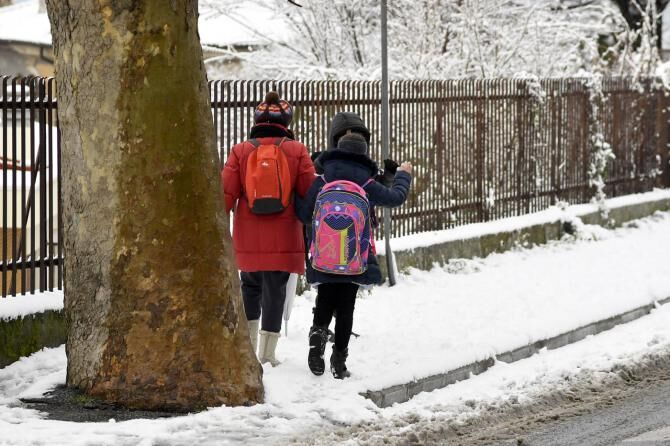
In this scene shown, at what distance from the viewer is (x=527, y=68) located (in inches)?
773

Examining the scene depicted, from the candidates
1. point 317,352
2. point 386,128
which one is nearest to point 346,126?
point 317,352

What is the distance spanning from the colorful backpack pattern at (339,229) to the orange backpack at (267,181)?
0.28 metres

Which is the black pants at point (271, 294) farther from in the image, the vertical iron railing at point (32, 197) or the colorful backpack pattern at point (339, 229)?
the vertical iron railing at point (32, 197)

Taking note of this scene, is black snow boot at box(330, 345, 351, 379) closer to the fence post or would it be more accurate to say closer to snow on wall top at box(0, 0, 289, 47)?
the fence post

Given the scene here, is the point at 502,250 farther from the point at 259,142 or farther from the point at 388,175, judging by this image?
the point at 259,142

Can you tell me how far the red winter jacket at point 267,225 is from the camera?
28.3 feet

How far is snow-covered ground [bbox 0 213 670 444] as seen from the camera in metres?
7.23

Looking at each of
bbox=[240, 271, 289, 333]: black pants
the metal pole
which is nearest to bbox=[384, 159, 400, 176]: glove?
bbox=[240, 271, 289, 333]: black pants

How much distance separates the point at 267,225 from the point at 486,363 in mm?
1940

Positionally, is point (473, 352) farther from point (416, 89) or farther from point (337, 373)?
point (416, 89)

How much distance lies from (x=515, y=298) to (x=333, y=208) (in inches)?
176

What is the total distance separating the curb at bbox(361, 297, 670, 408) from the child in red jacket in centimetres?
97

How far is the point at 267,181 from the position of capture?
28.0ft

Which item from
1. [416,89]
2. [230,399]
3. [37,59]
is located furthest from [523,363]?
[37,59]
